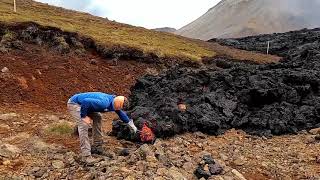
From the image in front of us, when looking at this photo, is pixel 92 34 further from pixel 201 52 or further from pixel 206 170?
pixel 206 170

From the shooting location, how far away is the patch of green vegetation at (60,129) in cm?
1770

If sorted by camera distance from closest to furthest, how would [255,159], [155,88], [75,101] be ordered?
[75,101] < [255,159] < [155,88]


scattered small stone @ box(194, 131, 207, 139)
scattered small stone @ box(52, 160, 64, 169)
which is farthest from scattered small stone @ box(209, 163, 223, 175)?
scattered small stone @ box(52, 160, 64, 169)

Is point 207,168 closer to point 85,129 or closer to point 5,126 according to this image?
point 85,129

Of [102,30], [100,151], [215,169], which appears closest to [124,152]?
[100,151]

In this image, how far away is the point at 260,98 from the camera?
71.7ft

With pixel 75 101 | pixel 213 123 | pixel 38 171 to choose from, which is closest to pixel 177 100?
pixel 213 123

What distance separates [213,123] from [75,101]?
6274 mm

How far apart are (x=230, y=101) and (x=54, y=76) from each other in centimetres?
961

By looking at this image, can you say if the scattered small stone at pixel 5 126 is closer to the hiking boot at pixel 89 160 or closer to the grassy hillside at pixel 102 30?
the hiking boot at pixel 89 160

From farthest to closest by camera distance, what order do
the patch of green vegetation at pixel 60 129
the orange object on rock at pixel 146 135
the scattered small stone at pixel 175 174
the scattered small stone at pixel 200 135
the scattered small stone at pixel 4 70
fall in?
the scattered small stone at pixel 4 70
the scattered small stone at pixel 200 135
the patch of green vegetation at pixel 60 129
the orange object on rock at pixel 146 135
the scattered small stone at pixel 175 174

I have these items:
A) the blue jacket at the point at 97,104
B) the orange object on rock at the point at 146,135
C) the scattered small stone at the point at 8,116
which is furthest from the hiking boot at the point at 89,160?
the scattered small stone at the point at 8,116

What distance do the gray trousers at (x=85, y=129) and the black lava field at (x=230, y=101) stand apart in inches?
112

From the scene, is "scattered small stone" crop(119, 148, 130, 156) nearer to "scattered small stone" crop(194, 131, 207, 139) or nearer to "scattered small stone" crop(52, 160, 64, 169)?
"scattered small stone" crop(52, 160, 64, 169)
